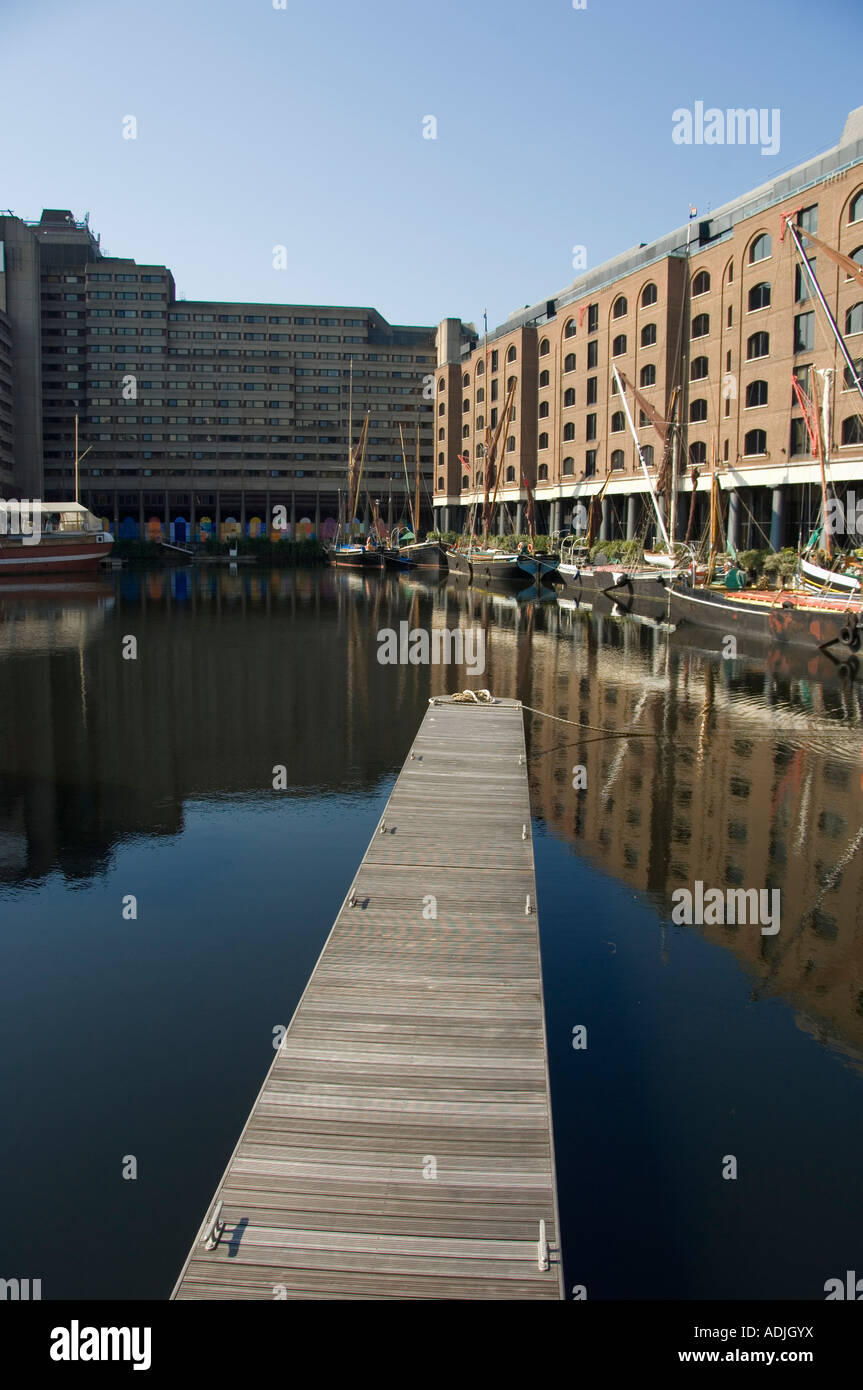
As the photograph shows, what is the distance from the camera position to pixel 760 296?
5831cm

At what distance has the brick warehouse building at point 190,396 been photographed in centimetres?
14012

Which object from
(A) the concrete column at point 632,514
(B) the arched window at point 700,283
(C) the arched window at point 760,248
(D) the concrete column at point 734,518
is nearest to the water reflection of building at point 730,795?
(D) the concrete column at point 734,518

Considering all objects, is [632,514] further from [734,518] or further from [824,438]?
[824,438]

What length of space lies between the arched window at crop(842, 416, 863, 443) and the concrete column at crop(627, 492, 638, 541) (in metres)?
24.7

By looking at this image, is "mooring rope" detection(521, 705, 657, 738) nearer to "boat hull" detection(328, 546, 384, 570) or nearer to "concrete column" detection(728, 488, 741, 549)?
"concrete column" detection(728, 488, 741, 549)

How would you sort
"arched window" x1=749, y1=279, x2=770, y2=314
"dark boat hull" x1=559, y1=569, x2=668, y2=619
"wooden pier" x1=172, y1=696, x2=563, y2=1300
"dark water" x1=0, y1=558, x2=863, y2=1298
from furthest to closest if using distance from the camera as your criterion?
"arched window" x1=749, y1=279, x2=770, y2=314
"dark boat hull" x1=559, y1=569, x2=668, y2=619
"dark water" x1=0, y1=558, x2=863, y2=1298
"wooden pier" x1=172, y1=696, x2=563, y2=1300

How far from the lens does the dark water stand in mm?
8352

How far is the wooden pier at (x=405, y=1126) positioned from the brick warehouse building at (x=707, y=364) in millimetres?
44402

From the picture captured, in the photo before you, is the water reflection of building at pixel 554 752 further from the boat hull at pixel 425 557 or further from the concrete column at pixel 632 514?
the boat hull at pixel 425 557

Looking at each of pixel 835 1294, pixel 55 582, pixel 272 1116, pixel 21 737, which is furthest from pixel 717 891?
pixel 55 582

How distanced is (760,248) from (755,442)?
10.8 metres

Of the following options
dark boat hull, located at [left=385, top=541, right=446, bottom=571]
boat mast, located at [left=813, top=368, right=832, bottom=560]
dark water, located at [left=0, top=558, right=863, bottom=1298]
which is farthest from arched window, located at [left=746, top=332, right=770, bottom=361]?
dark boat hull, located at [left=385, top=541, right=446, bottom=571]

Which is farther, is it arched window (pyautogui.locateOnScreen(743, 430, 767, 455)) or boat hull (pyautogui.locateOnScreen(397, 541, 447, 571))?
boat hull (pyautogui.locateOnScreen(397, 541, 447, 571))

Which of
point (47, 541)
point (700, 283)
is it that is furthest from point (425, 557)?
point (700, 283)
